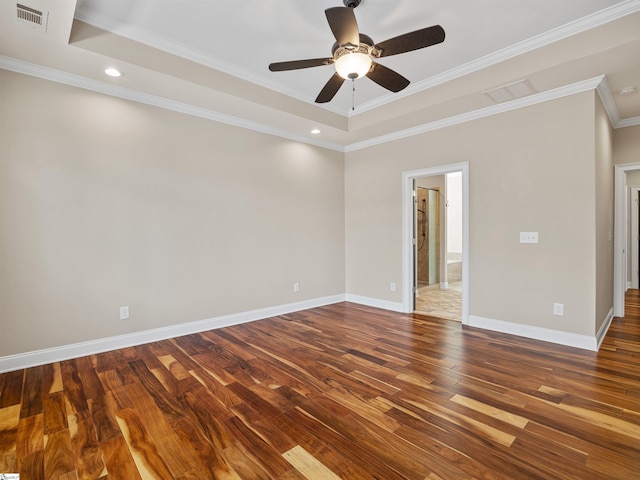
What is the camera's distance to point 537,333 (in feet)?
11.5

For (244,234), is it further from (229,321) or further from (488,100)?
(488,100)

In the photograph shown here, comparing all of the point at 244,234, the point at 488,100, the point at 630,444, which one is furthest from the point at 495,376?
the point at 244,234

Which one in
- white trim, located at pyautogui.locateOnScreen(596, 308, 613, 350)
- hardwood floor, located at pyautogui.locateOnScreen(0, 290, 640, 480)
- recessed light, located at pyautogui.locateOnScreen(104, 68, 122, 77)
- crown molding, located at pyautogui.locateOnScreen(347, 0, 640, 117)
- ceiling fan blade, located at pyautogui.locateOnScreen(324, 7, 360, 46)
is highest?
crown molding, located at pyautogui.locateOnScreen(347, 0, 640, 117)

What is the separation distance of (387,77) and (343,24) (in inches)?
26.2

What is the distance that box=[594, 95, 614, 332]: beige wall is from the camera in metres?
3.25

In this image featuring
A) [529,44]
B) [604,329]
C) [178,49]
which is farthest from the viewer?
[604,329]

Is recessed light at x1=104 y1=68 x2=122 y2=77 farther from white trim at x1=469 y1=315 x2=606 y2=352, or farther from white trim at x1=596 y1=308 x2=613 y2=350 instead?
white trim at x1=596 y1=308 x2=613 y2=350

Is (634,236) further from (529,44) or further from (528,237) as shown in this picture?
(529,44)

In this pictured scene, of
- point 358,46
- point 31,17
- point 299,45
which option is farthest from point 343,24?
point 31,17

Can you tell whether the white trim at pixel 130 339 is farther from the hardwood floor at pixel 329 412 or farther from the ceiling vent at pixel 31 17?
the ceiling vent at pixel 31 17

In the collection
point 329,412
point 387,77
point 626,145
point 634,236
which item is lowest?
point 329,412

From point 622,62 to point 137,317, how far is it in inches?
206

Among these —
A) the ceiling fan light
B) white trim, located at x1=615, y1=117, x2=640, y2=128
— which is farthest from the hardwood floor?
white trim, located at x1=615, y1=117, x2=640, y2=128

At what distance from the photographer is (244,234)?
4293mm
